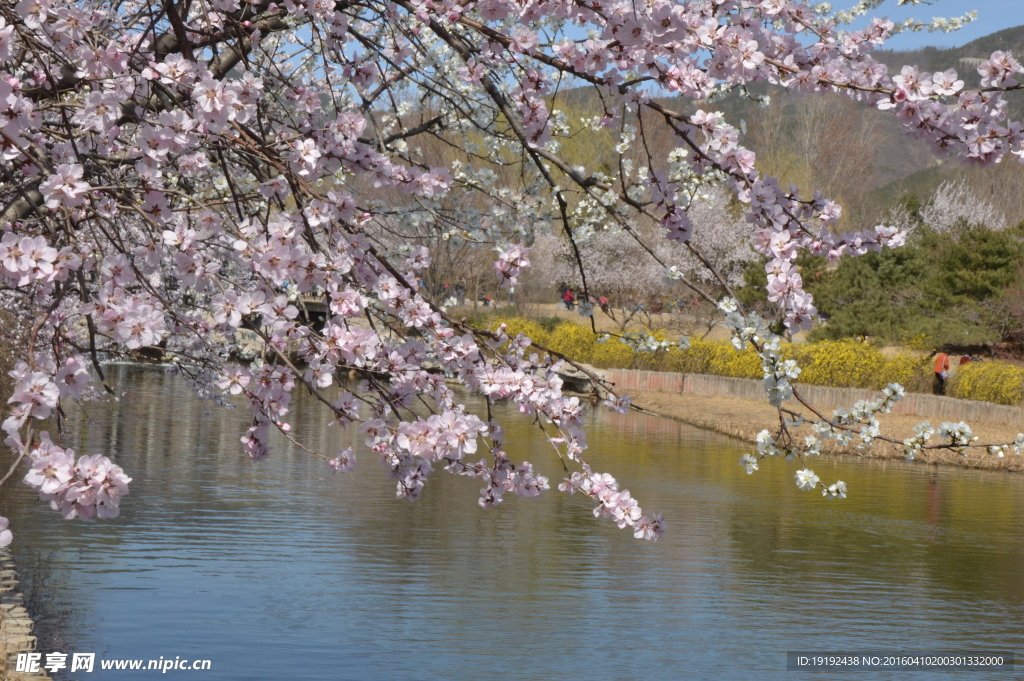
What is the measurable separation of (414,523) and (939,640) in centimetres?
537

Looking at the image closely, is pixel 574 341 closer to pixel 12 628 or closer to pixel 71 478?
pixel 12 628

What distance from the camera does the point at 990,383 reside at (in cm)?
2030

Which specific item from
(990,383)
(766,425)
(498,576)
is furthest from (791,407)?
(498,576)

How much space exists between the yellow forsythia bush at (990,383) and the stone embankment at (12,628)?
1772 centimetres

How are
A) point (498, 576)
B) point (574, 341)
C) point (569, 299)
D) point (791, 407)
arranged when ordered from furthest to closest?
point (569, 299)
point (574, 341)
point (791, 407)
point (498, 576)

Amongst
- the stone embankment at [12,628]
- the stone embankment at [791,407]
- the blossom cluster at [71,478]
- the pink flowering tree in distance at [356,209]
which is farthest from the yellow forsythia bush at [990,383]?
the blossom cluster at [71,478]

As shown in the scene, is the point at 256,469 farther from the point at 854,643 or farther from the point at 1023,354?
the point at 1023,354

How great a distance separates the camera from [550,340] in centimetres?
3127

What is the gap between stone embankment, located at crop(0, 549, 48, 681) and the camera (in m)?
5.70

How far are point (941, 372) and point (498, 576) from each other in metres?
14.8

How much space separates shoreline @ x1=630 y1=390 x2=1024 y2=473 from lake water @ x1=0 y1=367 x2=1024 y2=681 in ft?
8.61

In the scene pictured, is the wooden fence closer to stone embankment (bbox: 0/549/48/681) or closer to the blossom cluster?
stone embankment (bbox: 0/549/48/681)

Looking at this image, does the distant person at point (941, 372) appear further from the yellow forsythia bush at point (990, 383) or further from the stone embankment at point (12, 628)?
the stone embankment at point (12, 628)

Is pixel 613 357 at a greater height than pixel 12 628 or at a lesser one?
greater
